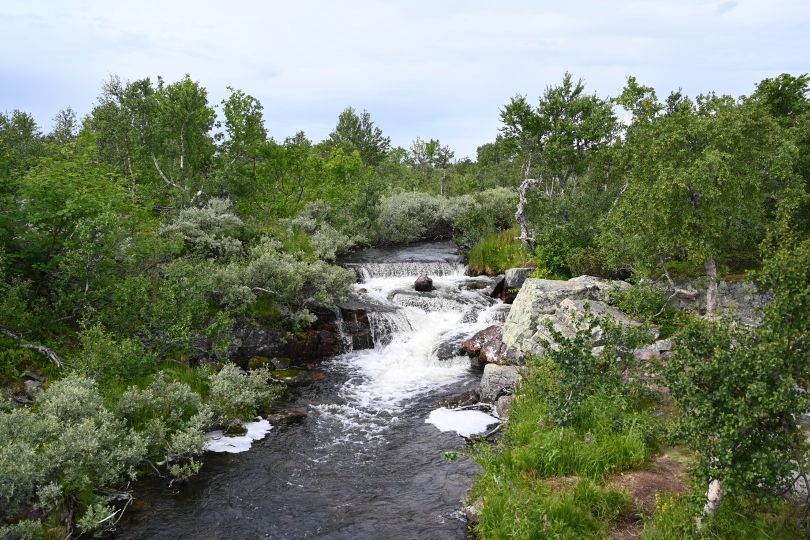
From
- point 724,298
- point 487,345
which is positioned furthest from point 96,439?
point 724,298

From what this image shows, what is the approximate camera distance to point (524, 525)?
757 centimetres

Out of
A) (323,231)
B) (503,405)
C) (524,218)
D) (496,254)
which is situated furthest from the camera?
(323,231)

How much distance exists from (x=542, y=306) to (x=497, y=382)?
371cm

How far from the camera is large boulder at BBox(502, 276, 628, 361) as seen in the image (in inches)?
631

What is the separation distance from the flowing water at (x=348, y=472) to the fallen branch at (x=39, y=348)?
4.12 metres

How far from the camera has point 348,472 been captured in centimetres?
1110

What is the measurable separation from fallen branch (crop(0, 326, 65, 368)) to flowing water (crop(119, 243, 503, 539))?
13.5 feet

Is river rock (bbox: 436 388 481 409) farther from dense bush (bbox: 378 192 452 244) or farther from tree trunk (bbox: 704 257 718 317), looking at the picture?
dense bush (bbox: 378 192 452 244)

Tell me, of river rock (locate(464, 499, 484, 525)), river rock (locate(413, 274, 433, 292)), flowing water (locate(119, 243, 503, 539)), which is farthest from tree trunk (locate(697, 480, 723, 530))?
river rock (locate(413, 274, 433, 292))

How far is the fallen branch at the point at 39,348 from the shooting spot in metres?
12.1

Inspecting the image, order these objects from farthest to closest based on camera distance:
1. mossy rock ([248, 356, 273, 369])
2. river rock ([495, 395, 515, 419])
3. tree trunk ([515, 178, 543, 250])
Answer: tree trunk ([515, 178, 543, 250]), mossy rock ([248, 356, 273, 369]), river rock ([495, 395, 515, 419])

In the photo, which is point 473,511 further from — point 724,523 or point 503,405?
point 503,405

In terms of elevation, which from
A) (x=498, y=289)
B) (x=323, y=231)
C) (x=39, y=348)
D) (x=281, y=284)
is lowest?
(x=498, y=289)

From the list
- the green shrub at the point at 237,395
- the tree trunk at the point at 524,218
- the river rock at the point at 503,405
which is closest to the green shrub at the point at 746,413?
the river rock at the point at 503,405
